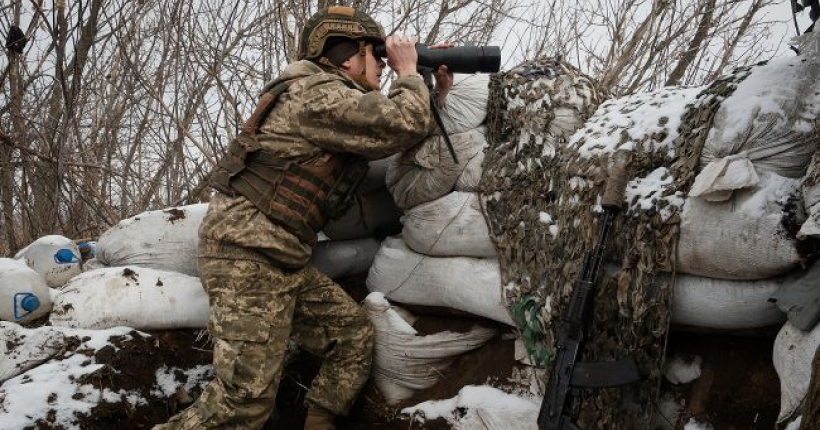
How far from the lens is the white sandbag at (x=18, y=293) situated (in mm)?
2451

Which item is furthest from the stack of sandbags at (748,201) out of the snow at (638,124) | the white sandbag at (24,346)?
the white sandbag at (24,346)

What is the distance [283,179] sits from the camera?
6.89 ft

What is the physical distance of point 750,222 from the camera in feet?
5.02

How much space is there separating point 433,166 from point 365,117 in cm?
38

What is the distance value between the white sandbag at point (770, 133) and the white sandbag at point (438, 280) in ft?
2.51

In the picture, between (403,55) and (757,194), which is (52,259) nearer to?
(403,55)

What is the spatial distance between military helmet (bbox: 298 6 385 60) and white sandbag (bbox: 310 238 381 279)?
0.81m

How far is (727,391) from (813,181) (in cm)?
61

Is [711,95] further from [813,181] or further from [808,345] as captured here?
[808,345]

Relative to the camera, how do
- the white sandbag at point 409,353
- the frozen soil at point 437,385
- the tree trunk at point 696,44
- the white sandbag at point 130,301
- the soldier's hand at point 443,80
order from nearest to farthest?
1. the frozen soil at point 437,385
2. the soldier's hand at point 443,80
3. the white sandbag at point 409,353
4. the white sandbag at point 130,301
5. the tree trunk at point 696,44

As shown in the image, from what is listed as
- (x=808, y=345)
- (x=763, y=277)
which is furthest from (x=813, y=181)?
(x=808, y=345)


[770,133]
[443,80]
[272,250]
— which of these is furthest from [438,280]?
[770,133]

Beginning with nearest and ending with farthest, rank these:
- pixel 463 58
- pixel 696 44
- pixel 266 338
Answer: pixel 266 338
pixel 463 58
pixel 696 44

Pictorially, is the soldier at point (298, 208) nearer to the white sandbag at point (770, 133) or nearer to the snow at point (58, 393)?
the snow at point (58, 393)
